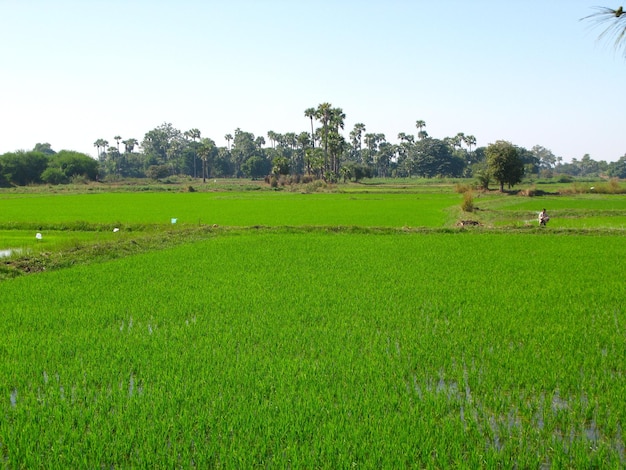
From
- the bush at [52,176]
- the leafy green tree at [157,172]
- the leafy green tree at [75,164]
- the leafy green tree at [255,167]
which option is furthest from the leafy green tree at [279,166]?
the bush at [52,176]

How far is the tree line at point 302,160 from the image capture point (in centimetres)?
5775

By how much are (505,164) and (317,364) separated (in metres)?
33.5

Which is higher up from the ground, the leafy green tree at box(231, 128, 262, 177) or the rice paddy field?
the leafy green tree at box(231, 128, 262, 177)

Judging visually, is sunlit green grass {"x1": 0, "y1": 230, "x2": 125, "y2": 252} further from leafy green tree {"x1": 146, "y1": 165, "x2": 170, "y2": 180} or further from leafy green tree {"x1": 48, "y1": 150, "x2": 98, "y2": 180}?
leafy green tree {"x1": 146, "y1": 165, "x2": 170, "y2": 180}

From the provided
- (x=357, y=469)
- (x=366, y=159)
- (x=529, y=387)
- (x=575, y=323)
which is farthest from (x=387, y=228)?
(x=366, y=159)

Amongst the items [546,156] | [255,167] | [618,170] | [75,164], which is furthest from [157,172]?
[546,156]

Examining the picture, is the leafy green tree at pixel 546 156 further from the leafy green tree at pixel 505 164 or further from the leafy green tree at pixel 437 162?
the leafy green tree at pixel 505 164

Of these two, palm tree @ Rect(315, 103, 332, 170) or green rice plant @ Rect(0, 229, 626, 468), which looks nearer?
green rice plant @ Rect(0, 229, 626, 468)

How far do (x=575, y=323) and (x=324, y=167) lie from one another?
61107 mm

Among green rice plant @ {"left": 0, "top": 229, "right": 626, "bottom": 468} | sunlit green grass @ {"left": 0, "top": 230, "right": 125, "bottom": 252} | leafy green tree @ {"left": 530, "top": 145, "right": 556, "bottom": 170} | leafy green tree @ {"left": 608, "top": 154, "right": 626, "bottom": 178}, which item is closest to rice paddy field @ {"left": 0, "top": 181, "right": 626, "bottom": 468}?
green rice plant @ {"left": 0, "top": 229, "right": 626, "bottom": 468}

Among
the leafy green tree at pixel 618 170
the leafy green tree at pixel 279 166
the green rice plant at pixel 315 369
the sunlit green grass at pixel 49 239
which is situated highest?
the leafy green tree at pixel 279 166

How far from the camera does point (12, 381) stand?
4.91 meters

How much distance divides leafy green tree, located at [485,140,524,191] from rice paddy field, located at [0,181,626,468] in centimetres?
2556

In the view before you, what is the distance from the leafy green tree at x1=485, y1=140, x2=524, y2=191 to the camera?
117 feet
